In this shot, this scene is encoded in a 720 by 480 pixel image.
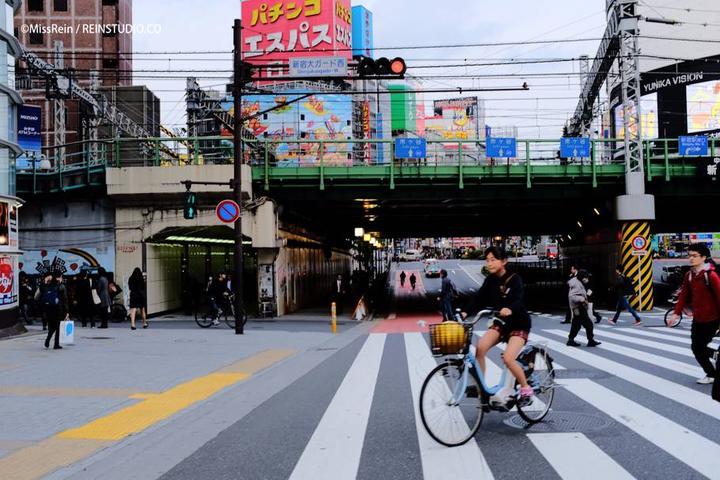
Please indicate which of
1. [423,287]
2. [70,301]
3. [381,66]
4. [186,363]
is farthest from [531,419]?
[423,287]

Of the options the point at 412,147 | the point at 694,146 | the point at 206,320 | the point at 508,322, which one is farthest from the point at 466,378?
the point at 694,146

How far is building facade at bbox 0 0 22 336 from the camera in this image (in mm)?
16609

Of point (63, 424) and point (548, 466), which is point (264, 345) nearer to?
point (63, 424)

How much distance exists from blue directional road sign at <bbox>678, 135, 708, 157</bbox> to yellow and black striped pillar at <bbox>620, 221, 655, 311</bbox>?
3585 millimetres

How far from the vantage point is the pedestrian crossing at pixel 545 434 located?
523 centimetres

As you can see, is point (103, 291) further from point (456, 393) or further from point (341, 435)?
point (456, 393)

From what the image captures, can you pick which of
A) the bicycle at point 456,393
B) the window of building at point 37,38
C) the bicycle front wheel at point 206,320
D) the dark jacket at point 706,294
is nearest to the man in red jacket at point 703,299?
the dark jacket at point 706,294

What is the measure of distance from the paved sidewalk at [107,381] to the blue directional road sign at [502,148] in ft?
40.2

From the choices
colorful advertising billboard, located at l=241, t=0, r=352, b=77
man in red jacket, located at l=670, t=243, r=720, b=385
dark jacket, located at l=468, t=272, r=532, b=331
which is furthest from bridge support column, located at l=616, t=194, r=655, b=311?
colorful advertising billboard, located at l=241, t=0, r=352, b=77

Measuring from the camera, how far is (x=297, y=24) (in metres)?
76.9

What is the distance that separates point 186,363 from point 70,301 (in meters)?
15.1

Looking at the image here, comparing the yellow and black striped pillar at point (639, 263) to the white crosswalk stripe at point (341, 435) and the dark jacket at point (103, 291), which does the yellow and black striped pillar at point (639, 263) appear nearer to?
the white crosswalk stripe at point (341, 435)

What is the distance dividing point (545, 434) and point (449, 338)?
4.88 feet

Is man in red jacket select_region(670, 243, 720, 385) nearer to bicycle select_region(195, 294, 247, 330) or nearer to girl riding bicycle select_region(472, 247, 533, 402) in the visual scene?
girl riding bicycle select_region(472, 247, 533, 402)
